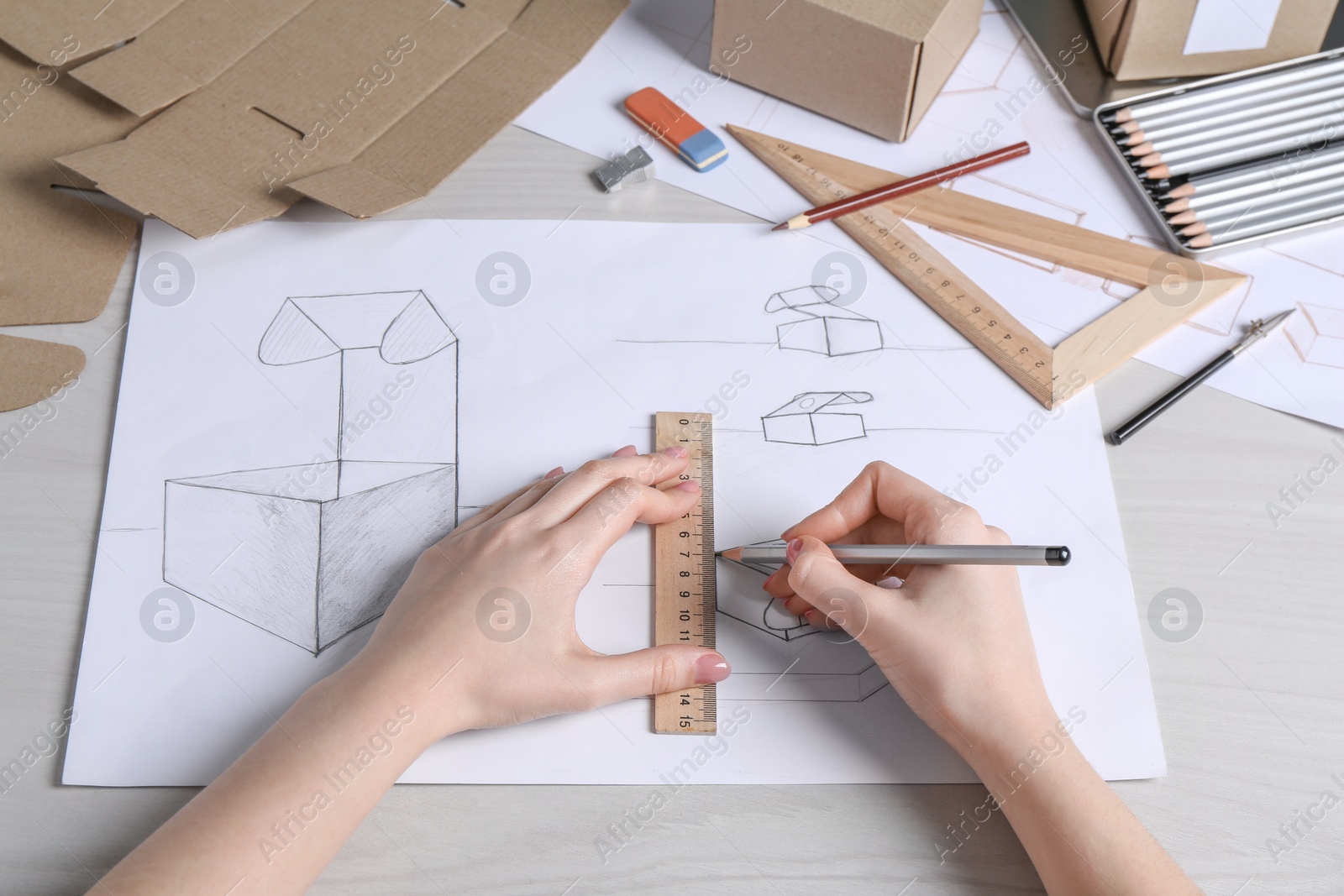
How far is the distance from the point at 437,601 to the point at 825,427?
47 centimetres

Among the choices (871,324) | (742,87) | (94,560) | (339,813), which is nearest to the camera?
(339,813)

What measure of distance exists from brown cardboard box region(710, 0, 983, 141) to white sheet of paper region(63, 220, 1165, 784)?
224 millimetres

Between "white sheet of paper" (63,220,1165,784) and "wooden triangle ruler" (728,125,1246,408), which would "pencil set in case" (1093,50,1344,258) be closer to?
"wooden triangle ruler" (728,125,1246,408)

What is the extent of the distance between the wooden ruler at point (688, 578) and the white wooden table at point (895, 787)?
0.24 ft

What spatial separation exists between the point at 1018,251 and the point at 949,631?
57 centimetres

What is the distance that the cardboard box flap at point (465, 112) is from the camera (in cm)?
115

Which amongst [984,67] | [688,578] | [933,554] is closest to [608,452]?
[688,578]

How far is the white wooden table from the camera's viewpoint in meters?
0.84

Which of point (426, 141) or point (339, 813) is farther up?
point (426, 141)

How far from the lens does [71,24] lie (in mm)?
1214

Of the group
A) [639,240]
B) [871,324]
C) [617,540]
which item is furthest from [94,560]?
[871,324]

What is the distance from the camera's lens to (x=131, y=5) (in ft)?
4.04

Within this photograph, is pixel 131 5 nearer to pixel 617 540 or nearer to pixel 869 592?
pixel 617 540

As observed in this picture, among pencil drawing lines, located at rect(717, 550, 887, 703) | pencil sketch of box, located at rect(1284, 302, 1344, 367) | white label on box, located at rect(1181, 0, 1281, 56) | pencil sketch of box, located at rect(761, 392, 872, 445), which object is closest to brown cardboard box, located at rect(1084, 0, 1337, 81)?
white label on box, located at rect(1181, 0, 1281, 56)
